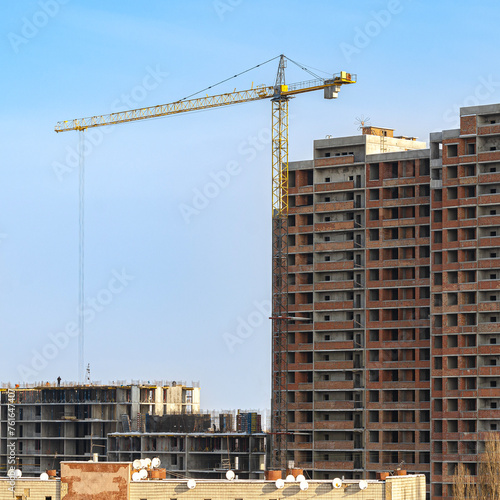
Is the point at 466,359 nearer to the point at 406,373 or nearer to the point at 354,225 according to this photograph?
the point at 406,373

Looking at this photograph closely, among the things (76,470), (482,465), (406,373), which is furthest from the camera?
(406,373)

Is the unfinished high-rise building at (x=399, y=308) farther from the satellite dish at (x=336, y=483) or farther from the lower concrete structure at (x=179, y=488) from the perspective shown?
the satellite dish at (x=336, y=483)

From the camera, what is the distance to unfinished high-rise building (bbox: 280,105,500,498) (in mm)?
182000

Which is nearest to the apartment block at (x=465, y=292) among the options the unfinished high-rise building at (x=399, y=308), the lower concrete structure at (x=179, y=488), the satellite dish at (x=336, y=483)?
the unfinished high-rise building at (x=399, y=308)

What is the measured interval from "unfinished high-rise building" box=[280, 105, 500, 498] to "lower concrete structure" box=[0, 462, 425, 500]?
58644mm

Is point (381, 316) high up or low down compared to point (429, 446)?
up

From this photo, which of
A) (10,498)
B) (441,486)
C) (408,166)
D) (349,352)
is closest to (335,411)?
(349,352)

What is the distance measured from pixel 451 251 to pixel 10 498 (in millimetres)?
78343

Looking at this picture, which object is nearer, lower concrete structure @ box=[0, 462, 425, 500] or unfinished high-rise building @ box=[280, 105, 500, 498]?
lower concrete structure @ box=[0, 462, 425, 500]

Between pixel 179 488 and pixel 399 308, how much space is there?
237 ft

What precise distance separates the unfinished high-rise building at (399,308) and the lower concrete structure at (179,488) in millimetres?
58644

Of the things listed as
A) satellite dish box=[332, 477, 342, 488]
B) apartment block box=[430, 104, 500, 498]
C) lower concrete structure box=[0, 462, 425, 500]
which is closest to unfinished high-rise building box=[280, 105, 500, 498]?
apartment block box=[430, 104, 500, 498]

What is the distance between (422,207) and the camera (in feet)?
622

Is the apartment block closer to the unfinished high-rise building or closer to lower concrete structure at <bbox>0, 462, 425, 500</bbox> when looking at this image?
the unfinished high-rise building
